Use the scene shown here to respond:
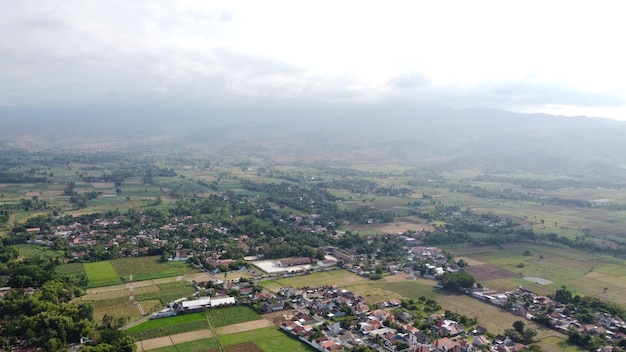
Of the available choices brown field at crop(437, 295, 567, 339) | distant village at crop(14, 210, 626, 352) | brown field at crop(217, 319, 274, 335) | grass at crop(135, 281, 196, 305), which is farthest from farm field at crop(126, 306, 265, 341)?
brown field at crop(437, 295, 567, 339)

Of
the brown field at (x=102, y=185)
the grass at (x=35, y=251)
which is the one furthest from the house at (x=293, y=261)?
the brown field at (x=102, y=185)

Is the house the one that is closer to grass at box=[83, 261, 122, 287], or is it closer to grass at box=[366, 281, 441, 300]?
grass at box=[366, 281, 441, 300]

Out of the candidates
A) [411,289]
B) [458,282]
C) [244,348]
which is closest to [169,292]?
[244,348]

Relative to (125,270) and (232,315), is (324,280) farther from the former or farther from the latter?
(125,270)

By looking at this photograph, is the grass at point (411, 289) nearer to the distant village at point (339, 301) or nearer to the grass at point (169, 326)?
the distant village at point (339, 301)

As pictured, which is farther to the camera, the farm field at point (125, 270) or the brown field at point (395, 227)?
the brown field at point (395, 227)

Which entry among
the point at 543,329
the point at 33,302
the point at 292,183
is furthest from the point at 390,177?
the point at 33,302
